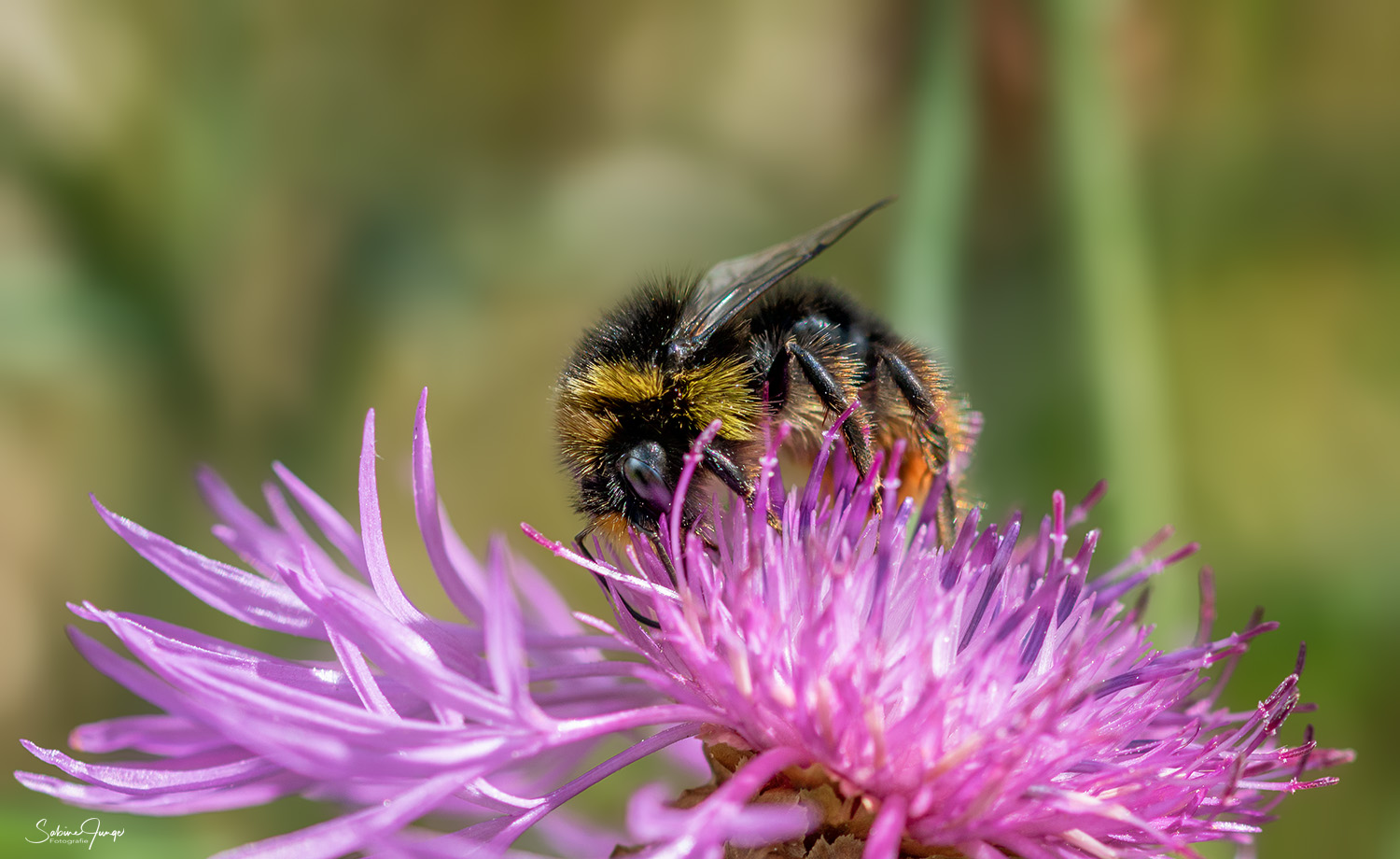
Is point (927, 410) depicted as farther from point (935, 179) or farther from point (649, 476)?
point (935, 179)

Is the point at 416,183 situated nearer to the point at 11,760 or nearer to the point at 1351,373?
the point at 11,760

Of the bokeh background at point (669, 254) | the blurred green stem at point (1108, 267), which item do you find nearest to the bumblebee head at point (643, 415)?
the bokeh background at point (669, 254)

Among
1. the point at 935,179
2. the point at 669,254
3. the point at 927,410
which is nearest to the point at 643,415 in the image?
the point at 927,410

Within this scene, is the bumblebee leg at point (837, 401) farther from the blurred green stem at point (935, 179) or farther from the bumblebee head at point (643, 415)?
the blurred green stem at point (935, 179)

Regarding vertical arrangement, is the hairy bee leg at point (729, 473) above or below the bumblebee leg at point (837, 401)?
below

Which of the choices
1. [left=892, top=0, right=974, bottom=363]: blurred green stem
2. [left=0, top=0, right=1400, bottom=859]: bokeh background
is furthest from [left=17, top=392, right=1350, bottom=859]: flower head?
[left=892, top=0, right=974, bottom=363]: blurred green stem

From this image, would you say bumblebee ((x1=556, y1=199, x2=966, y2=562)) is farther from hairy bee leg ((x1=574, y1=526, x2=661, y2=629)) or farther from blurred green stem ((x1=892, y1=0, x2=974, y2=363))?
blurred green stem ((x1=892, y1=0, x2=974, y2=363))
